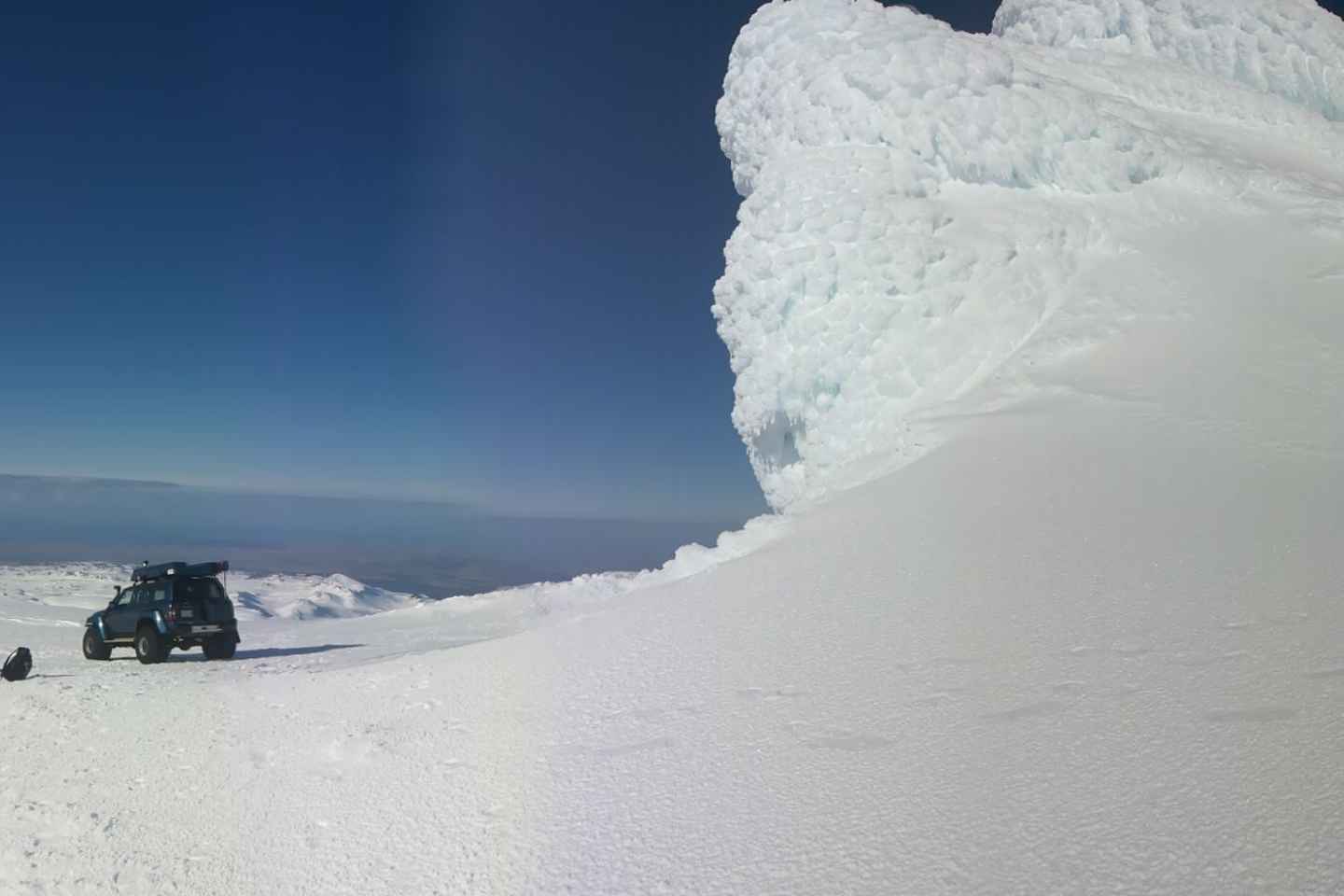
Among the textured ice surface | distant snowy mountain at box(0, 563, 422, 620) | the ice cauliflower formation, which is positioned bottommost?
distant snowy mountain at box(0, 563, 422, 620)

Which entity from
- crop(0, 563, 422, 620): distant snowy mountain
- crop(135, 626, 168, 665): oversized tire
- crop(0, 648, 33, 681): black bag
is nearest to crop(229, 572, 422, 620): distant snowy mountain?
crop(0, 563, 422, 620): distant snowy mountain

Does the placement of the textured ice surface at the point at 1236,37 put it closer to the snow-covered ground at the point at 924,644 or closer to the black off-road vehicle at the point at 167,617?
the snow-covered ground at the point at 924,644

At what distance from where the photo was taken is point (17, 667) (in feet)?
43.2

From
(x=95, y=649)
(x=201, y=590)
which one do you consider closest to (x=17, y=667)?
(x=201, y=590)

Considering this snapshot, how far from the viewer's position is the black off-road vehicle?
16.8m

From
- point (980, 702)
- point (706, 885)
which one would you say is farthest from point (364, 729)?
point (980, 702)

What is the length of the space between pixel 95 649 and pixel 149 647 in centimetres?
162

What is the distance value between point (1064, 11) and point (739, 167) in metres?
12.0

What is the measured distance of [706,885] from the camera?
4562 mm

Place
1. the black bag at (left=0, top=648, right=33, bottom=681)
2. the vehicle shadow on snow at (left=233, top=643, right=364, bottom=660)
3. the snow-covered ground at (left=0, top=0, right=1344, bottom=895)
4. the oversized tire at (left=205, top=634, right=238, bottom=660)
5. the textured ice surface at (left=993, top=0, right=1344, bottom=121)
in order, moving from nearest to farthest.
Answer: the snow-covered ground at (left=0, top=0, right=1344, bottom=895) → the black bag at (left=0, top=648, right=33, bottom=681) → the oversized tire at (left=205, top=634, right=238, bottom=660) → the vehicle shadow on snow at (left=233, top=643, right=364, bottom=660) → the textured ice surface at (left=993, top=0, right=1344, bottom=121)

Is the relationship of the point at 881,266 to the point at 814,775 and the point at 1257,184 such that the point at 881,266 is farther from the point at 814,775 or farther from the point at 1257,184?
the point at 814,775

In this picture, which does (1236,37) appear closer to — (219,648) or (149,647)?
(219,648)

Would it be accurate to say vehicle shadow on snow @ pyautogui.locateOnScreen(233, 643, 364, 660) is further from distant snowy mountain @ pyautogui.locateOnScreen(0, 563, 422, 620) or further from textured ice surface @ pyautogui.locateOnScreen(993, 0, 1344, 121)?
textured ice surface @ pyautogui.locateOnScreen(993, 0, 1344, 121)

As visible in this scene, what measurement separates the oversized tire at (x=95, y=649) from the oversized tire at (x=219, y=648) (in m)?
2.05
